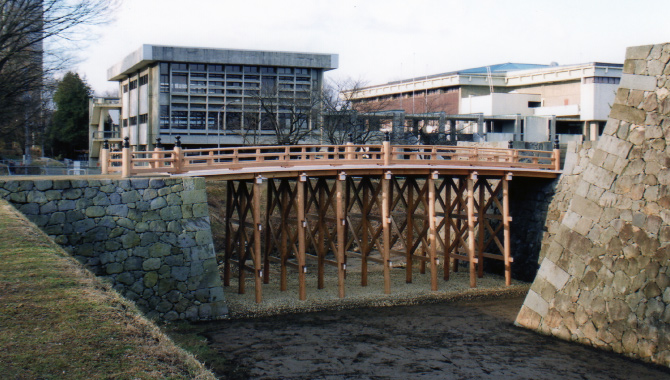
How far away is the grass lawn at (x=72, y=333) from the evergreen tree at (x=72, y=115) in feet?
159

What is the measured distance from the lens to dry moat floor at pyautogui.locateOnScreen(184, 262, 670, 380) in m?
14.4

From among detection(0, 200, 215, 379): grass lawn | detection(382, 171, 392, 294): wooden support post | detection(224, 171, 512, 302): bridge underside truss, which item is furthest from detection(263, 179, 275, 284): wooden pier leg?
detection(0, 200, 215, 379): grass lawn

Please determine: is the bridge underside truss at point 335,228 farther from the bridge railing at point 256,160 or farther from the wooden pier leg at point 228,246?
the bridge railing at point 256,160

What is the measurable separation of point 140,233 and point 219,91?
2304cm

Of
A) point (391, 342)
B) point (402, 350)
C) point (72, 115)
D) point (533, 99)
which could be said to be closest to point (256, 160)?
point (391, 342)

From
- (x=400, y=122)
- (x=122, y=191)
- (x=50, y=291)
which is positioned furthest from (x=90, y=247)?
(x=400, y=122)

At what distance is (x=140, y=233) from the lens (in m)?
17.2

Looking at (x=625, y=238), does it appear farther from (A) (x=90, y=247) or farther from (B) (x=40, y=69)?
(B) (x=40, y=69)

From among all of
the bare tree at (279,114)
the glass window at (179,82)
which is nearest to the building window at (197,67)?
the glass window at (179,82)

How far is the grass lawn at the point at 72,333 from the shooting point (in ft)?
20.8

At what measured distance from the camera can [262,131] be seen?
39312 mm

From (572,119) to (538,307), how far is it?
106 feet

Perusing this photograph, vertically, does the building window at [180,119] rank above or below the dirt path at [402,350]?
above

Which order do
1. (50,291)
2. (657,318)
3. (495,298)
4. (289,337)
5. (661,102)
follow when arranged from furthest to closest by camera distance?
(495,298) < (289,337) < (661,102) < (657,318) < (50,291)
